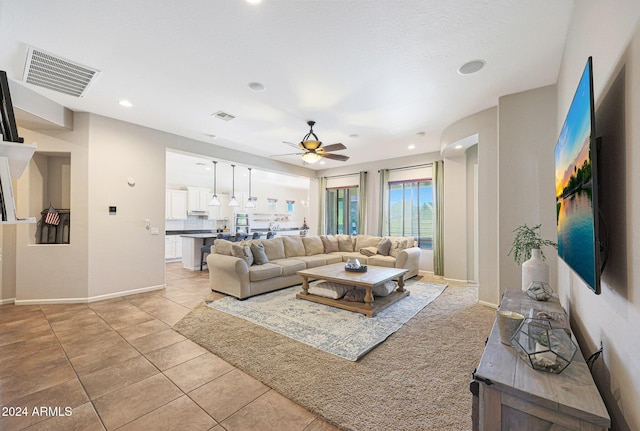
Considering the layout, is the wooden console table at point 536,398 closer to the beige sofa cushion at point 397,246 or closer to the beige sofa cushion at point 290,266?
the beige sofa cushion at point 290,266

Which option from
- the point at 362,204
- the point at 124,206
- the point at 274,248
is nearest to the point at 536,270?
the point at 274,248

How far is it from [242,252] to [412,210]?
437 cm

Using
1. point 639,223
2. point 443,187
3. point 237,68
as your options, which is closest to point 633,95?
point 639,223

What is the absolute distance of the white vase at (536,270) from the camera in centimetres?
233

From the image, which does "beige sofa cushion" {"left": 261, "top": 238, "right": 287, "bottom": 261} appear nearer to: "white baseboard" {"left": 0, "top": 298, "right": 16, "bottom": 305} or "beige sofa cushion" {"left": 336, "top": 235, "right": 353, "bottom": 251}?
"beige sofa cushion" {"left": 336, "top": 235, "right": 353, "bottom": 251}

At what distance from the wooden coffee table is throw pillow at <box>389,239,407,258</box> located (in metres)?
1.37

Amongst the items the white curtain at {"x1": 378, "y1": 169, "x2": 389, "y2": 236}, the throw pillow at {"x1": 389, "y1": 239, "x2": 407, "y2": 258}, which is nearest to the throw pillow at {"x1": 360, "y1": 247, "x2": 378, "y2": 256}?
the throw pillow at {"x1": 389, "y1": 239, "x2": 407, "y2": 258}

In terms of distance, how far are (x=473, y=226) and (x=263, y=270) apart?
163 inches

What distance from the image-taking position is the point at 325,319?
10.9ft

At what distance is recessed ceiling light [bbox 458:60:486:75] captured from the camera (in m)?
2.76

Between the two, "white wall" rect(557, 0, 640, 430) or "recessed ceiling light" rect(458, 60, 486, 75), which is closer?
"white wall" rect(557, 0, 640, 430)

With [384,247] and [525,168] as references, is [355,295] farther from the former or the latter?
[525,168]

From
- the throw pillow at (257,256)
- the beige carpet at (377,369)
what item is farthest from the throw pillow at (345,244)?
the beige carpet at (377,369)

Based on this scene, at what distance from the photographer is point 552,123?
3.16 meters
